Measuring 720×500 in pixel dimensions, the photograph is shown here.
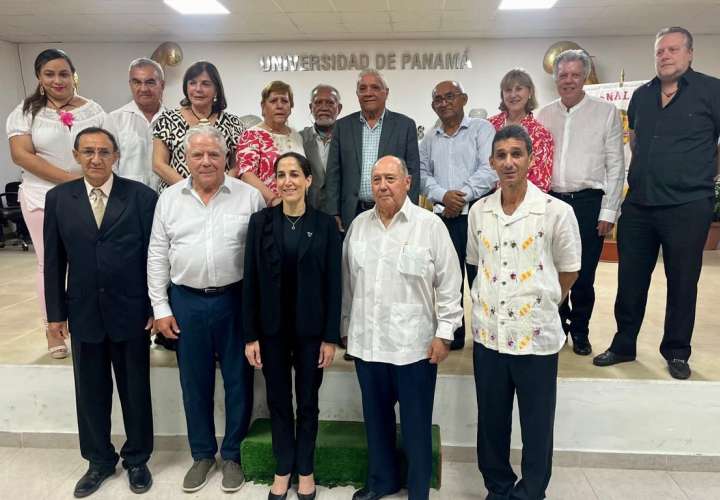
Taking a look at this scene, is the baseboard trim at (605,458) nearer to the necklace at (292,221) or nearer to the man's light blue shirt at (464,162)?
the man's light blue shirt at (464,162)

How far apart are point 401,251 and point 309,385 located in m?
0.73

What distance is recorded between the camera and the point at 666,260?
274 centimetres

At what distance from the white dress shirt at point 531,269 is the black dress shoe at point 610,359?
1.00 m

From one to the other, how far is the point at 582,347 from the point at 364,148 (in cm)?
173

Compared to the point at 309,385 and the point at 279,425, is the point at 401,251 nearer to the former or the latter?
the point at 309,385

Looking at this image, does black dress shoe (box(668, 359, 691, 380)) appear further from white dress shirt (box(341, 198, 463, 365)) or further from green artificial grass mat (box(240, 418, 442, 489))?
white dress shirt (box(341, 198, 463, 365))

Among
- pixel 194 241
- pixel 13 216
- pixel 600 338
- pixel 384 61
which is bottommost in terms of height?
pixel 600 338

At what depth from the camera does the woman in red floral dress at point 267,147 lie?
267 cm

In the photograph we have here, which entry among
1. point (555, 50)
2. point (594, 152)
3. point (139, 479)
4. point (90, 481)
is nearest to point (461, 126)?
point (594, 152)

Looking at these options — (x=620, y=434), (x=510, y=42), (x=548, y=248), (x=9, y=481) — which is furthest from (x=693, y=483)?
(x=510, y=42)

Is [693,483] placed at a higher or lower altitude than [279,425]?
lower

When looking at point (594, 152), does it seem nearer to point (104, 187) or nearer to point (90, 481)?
point (104, 187)

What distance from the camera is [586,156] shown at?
2.83 meters

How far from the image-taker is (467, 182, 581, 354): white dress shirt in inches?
78.9
